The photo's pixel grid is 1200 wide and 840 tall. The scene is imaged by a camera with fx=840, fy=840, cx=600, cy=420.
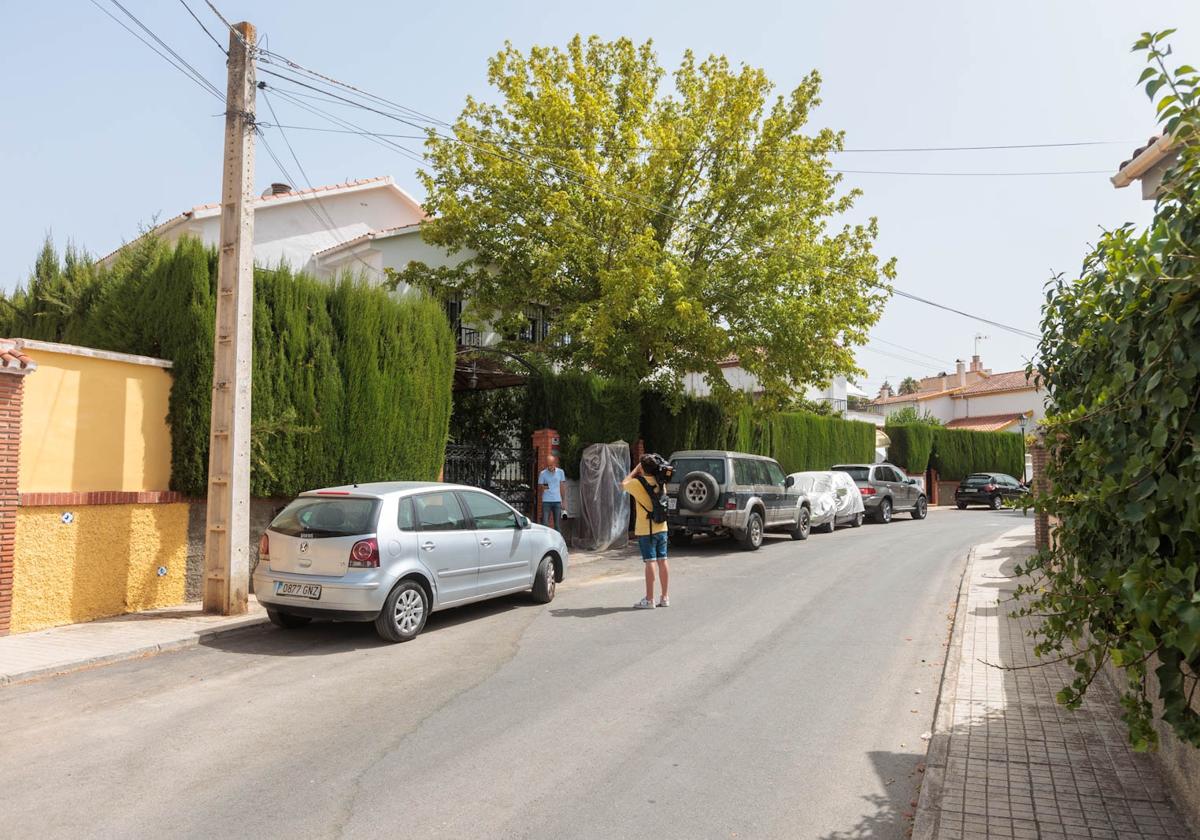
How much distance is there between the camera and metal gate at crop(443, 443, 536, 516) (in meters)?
15.8

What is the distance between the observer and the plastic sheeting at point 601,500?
1717 cm

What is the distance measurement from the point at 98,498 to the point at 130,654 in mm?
2348

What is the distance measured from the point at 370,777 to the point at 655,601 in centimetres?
623

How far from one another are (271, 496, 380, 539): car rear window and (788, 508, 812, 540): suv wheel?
12.6m

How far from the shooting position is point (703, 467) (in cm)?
1650

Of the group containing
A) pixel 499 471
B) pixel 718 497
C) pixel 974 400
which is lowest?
pixel 718 497

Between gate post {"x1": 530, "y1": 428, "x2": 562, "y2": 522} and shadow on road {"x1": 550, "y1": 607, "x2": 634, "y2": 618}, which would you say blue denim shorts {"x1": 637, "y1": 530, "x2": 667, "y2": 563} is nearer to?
shadow on road {"x1": 550, "y1": 607, "x2": 634, "y2": 618}

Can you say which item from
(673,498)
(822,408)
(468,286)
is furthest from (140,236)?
(822,408)

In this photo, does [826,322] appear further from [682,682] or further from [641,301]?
[682,682]

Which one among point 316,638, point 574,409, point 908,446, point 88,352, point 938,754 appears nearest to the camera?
point 938,754

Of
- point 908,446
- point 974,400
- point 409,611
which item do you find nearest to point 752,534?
point 409,611

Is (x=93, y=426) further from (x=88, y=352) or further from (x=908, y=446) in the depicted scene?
(x=908, y=446)

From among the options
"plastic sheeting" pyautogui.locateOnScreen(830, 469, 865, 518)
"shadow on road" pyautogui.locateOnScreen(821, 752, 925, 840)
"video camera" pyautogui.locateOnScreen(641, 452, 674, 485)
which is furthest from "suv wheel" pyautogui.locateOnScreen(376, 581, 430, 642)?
"plastic sheeting" pyautogui.locateOnScreen(830, 469, 865, 518)

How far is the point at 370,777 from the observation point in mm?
4770
